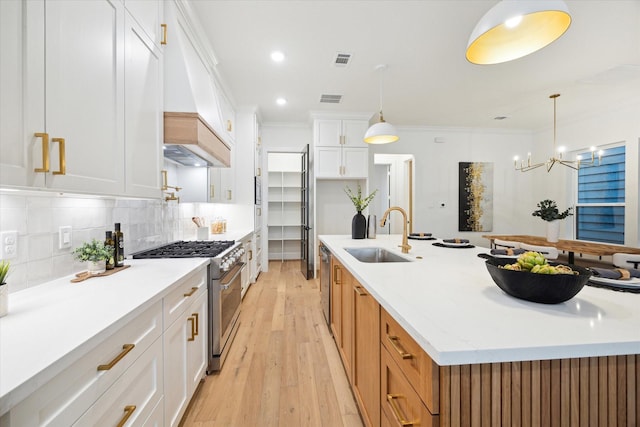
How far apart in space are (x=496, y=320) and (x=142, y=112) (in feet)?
6.46

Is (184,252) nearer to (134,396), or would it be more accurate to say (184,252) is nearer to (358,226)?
(134,396)

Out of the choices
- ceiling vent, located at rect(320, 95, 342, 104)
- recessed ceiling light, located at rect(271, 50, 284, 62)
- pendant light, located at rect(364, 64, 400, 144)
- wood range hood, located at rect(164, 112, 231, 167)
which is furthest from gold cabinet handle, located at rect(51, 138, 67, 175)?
ceiling vent, located at rect(320, 95, 342, 104)

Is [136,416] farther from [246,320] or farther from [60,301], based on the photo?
[246,320]

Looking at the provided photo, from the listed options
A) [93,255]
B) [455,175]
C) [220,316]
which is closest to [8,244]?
[93,255]

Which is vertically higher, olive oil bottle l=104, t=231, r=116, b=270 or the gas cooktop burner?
olive oil bottle l=104, t=231, r=116, b=270

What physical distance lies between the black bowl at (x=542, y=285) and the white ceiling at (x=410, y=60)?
2.27 m

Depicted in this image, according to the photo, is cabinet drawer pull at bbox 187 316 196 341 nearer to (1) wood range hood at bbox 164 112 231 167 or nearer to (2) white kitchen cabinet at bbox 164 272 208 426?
(2) white kitchen cabinet at bbox 164 272 208 426

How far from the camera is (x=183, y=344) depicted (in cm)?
159

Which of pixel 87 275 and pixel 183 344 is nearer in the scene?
pixel 87 275

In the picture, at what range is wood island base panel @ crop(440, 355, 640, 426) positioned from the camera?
0.74 meters

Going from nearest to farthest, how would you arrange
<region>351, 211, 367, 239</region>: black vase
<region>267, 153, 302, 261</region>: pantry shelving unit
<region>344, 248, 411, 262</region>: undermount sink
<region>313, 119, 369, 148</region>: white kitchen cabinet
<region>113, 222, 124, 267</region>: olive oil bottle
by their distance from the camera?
<region>113, 222, 124, 267</region>: olive oil bottle → <region>344, 248, 411, 262</region>: undermount sink → <region>351, 211, 367, 239</region>: black vase → <region>313, 119, 369, 148</region>: white kitchen cabinet → <region>267, 153, 302, 261</region>: pantry shelving unit

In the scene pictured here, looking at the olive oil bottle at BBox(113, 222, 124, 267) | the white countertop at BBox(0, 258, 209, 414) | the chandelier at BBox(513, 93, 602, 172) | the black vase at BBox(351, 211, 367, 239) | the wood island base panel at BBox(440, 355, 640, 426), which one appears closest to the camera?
the white countertop at BBox(0, 258, 209, 414)

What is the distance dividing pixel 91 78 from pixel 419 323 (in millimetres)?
1604

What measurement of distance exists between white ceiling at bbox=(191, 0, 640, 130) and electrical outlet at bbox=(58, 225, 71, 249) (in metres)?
1.95
